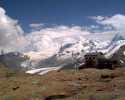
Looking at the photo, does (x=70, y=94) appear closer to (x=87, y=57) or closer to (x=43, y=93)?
(x=43, y=93)

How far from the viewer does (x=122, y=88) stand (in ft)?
134

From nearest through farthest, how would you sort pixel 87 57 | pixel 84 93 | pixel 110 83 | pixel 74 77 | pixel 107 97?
pixel 107 97, pixel 84 93, pixel 110 83, pixel 74 77, pixel 87 57

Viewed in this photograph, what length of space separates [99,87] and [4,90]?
1317cm

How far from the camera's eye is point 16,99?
3900cm

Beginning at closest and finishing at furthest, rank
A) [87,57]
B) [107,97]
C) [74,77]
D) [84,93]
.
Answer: [107,97], [84,93], [74,77], [87,57]

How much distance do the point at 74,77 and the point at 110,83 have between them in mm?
11264

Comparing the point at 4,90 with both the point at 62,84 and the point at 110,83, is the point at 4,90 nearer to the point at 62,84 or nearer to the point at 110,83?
the point at 62,84

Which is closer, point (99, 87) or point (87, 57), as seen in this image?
point (99, 87)

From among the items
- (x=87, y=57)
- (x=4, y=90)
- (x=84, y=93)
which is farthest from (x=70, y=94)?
(x=87, y=57)

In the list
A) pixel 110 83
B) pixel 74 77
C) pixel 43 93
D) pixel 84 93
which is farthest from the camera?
pixel 74 77

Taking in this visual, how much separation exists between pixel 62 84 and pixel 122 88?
31.9 ft

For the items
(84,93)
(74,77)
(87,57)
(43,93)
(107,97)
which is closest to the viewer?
(107,97)

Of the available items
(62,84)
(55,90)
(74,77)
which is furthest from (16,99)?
(74,77)

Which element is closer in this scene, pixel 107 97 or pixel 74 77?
pixel 107 97
